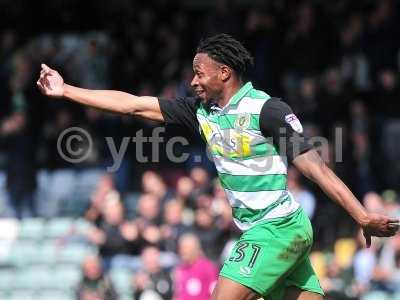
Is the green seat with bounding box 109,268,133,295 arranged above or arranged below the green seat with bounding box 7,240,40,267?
below

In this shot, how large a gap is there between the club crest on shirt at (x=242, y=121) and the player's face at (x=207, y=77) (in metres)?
0.23

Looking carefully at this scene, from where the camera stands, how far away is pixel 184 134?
13.9 metres

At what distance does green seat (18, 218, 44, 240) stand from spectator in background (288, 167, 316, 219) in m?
4.08

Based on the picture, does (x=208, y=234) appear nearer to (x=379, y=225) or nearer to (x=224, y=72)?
(x=224, y=72)

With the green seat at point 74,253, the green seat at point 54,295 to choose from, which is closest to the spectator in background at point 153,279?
the green seat at point 54,295

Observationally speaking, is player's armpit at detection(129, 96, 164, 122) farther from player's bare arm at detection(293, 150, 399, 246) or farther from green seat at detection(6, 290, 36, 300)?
green seat at detection(6, 290, 36, 300)

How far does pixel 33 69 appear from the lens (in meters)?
15.9

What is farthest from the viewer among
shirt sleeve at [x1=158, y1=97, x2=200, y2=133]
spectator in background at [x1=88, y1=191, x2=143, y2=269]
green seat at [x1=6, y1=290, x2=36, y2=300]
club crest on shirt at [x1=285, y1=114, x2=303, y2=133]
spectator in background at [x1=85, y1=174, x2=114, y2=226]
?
green seat at [x1=6, y1=290, x2=36, y2=300]

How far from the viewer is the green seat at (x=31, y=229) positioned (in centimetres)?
1480

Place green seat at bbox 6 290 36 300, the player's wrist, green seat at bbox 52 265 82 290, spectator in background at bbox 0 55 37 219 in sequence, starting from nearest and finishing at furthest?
the player's wrist
green seat at bbox 52 265 82 290
green seat at bbox 6 290 36 300
spectator in background at bbox 0 55 37 219

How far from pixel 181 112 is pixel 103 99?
0.50 m

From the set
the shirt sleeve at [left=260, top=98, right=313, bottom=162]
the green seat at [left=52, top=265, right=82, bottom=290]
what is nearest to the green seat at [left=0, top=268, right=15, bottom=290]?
the green seat at [left=52, top=265, right=82, bottom=290]

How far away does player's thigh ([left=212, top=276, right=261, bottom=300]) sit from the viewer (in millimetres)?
6203

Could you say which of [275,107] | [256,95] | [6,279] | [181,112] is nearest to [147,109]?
[181,112]
